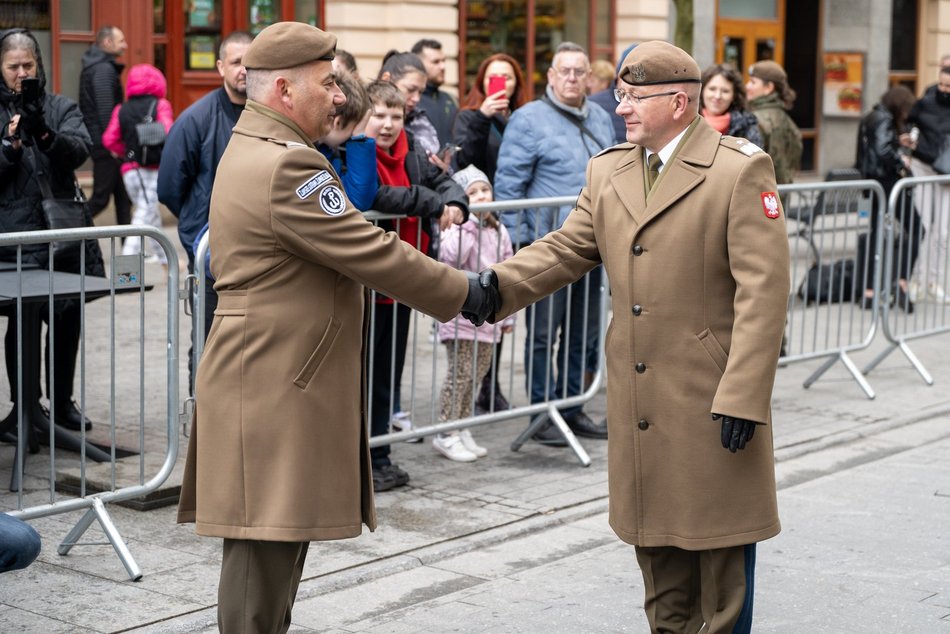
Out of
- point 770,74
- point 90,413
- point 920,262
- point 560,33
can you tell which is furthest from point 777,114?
point 560,33

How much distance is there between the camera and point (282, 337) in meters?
3.74

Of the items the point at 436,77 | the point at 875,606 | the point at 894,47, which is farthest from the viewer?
the point at 894,47

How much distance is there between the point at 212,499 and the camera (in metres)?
3.84

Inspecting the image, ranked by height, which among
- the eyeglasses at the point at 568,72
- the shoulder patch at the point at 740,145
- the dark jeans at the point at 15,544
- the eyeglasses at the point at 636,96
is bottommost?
the dark jeans at the point at 15,544

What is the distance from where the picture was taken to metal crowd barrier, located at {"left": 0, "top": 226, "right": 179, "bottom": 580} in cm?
523

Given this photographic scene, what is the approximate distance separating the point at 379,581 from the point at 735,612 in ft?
5.41

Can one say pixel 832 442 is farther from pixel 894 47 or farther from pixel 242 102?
pixel 894 47

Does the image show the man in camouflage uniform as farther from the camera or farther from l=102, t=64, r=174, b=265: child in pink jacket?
l=102, t=64, r=174, b=265: child in pink jacket

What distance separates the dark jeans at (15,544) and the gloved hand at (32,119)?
3191mm

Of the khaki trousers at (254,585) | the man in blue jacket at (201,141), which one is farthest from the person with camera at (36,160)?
the khaki trousers at (254,585)

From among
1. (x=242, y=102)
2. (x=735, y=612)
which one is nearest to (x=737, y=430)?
(x=735, y=612)

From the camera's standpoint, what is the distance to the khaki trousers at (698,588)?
4.06 meters

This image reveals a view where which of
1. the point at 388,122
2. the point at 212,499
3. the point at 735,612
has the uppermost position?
the point at 388,122

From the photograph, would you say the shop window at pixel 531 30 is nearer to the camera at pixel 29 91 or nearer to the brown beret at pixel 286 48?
the camera at pixel 29 91
